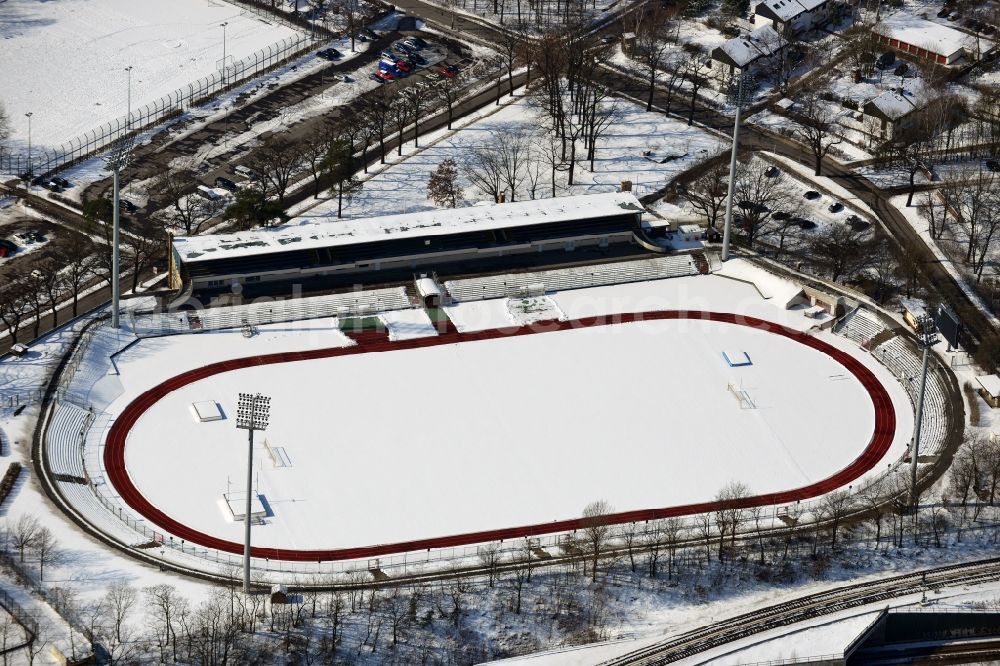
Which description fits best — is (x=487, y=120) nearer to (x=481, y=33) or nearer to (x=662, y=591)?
(x=481, y=33)

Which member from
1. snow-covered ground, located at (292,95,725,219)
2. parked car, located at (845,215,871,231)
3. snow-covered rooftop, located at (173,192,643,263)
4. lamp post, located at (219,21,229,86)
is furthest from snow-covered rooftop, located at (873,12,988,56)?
lamp post, located at (219,21,229,86)

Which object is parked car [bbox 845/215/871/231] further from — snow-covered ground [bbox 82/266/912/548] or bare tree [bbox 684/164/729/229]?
snow-covered ground [bbox 82/266/912/548]

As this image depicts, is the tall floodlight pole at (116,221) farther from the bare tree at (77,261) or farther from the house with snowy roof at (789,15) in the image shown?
the house with snowy roof at (789,15)

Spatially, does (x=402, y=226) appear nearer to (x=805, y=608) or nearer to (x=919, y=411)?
(x=919, y=411)

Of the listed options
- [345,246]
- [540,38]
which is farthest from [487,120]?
[345,246]

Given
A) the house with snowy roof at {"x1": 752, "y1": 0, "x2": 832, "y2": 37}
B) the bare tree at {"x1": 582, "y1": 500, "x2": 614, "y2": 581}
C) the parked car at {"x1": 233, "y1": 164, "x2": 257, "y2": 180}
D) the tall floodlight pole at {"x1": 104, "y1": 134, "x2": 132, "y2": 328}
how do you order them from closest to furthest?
the bare tree at {"x1": 582, "y1": 500, "x2": 614, "y2": 581} < the tall floodlight pole at {"x1": 104, "y1": 134, "x2": 132, "y2": 328} < the parked car at {"x1": 233, "y1": 164, "x2": 257, "y2": 180} < the house with snowy roof at {"x1": 752, "y1": 0, "x2": 832, "y2": 37}

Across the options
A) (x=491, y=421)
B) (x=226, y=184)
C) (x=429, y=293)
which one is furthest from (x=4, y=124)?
(x=491, y=421)
